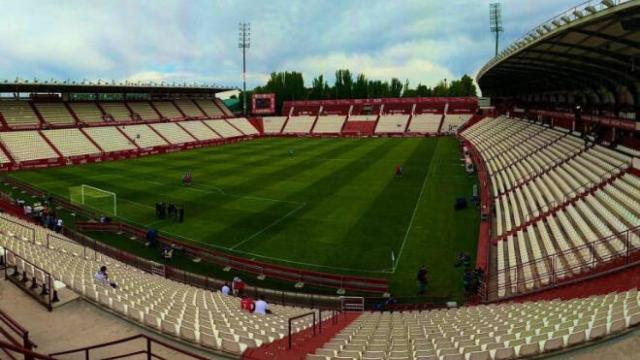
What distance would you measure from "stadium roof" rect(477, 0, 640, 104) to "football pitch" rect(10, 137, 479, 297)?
10126 millimetres

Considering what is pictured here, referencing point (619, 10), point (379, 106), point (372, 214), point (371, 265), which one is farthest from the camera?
point (379, 106)

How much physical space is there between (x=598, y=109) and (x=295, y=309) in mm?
28931

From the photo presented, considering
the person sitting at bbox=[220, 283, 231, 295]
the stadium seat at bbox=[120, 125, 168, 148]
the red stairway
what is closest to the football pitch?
the person sitting at bbox=[220, 283, 231, 295]

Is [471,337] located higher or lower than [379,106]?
lower

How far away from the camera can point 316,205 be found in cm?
3091

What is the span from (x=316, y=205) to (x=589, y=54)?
18.3 meters

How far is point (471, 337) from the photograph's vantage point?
9250 millimetres

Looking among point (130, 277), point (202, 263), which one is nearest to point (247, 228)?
point (202, 263)

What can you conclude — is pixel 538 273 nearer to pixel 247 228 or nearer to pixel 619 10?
pixel 619 10

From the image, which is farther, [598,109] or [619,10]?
[598,109]

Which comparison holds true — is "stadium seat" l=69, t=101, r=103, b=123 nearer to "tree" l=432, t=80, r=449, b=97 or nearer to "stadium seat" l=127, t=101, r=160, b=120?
"stadium seat" l=127, t=101, r=160, b=120

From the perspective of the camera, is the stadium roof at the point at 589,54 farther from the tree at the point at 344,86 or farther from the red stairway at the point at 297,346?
the tree at the point at 344,86

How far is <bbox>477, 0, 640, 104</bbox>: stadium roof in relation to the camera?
17859 millimetres

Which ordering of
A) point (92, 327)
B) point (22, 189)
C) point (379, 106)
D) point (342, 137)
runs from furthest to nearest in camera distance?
point (379, 106), point (342, 137), point (22, 189), point (92, 327)
